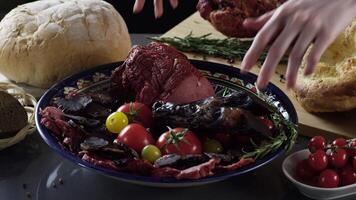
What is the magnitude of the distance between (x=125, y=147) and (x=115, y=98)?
0.28 meters

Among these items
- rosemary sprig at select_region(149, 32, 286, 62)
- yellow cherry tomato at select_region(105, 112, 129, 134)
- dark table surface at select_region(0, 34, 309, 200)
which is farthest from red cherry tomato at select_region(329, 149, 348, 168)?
rosemary sprig at select_region(149, 32, 286, 62)

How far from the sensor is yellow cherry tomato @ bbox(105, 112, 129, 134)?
1355 millimetres

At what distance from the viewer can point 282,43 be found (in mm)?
990

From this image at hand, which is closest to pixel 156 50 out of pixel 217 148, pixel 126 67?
pixel 126 67

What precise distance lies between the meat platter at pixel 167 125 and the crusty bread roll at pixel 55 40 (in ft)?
0.40

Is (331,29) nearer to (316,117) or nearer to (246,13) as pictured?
(316,117)

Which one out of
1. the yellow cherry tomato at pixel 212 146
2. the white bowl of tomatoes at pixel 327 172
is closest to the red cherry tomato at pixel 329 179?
the white bowl of tomatoes at pixel 327 172

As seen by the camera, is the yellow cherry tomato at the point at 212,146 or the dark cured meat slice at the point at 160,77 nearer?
the yellow cherry tomato at the point at 212,146

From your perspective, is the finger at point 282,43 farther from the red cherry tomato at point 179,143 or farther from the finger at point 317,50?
the red cherry tomato at point 179,143

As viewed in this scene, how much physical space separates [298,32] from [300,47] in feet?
0.08

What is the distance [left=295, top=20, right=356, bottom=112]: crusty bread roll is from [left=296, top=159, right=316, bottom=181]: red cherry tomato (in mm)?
274

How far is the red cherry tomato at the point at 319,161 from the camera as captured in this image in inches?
50.3

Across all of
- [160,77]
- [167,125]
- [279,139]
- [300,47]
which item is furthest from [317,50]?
[160,77]

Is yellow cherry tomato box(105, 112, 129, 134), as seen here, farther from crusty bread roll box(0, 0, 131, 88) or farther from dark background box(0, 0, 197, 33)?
dark background box(0, 0, 197, 33)
